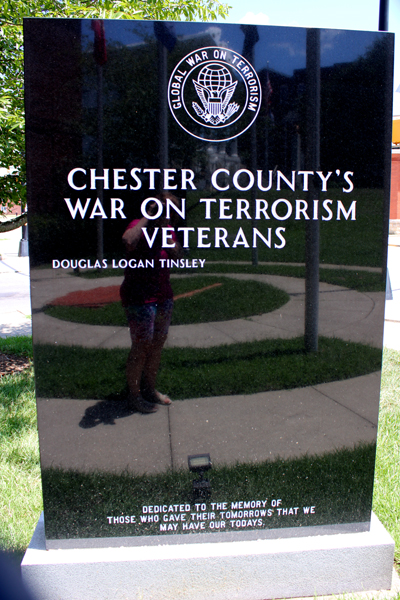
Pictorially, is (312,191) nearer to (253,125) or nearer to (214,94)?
(253,125)

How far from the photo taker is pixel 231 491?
2.65m

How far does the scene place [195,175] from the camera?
98.5 inches

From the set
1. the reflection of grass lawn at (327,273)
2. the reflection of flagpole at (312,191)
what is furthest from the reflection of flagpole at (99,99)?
the reflection of flagpole at (312,191)

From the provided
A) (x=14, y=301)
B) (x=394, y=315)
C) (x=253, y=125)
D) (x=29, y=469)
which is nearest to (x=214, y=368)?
(x=253, y=125)

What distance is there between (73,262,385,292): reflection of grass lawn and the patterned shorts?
205 millimetres

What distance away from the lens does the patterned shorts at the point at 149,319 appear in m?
2.54

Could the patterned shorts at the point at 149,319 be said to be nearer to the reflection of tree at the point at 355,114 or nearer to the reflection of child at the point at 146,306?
the reflection of child at the point at 146,306

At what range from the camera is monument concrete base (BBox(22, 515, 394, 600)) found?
2523 mm

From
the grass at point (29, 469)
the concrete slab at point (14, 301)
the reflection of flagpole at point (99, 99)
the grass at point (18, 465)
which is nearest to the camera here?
the reflection of flagpole at point (99, 99)

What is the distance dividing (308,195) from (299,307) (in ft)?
1.85

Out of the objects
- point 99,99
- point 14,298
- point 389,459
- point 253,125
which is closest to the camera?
point 99,99

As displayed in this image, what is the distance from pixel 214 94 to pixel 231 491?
6.45ft

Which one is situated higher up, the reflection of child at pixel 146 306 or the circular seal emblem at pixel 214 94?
the circular seal emblem at pixel 214 94

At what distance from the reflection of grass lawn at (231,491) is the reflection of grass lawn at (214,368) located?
41 cm
